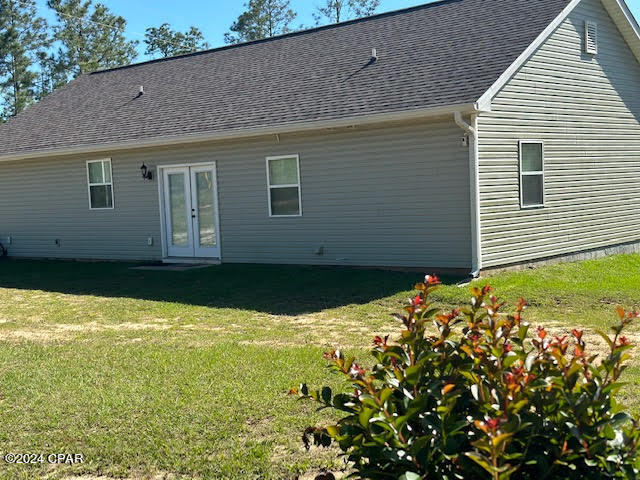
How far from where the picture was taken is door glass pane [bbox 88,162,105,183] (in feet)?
54.5

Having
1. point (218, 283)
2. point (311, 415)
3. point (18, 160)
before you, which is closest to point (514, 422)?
point (311, 415)

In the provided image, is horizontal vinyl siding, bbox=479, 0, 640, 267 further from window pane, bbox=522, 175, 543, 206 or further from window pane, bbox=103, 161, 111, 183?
window pane, bbox=103, 161, 111, 183

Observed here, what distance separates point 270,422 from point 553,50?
34.7ft

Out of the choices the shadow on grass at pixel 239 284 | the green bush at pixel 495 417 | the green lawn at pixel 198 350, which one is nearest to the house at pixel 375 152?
the shadow on grass at pixel 239 284

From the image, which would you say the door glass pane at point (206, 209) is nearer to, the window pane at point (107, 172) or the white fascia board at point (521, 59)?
the window pane at point (107, 172)

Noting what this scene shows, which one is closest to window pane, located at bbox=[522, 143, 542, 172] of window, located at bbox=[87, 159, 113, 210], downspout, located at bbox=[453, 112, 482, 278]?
downspout, located at bbox=[453, 112, 482, 278]

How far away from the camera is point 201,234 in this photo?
1531cm

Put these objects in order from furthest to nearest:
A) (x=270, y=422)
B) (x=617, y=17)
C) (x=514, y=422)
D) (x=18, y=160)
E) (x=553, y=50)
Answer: (x=18, y=160), (x=617, y=17), (x=553, y=50), (x=270, y=422), (x=514, y=422)

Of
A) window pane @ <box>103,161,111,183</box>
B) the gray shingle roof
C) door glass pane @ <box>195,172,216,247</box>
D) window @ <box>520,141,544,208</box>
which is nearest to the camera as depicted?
the gray shingle roof

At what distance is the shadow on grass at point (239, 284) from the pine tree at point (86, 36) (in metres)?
30.9

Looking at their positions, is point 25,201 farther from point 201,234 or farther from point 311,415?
point 311,415

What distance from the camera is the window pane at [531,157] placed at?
41.5 feet

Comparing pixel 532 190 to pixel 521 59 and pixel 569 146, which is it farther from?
pixel 521 59

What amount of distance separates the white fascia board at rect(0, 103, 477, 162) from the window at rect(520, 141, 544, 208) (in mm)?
2232
